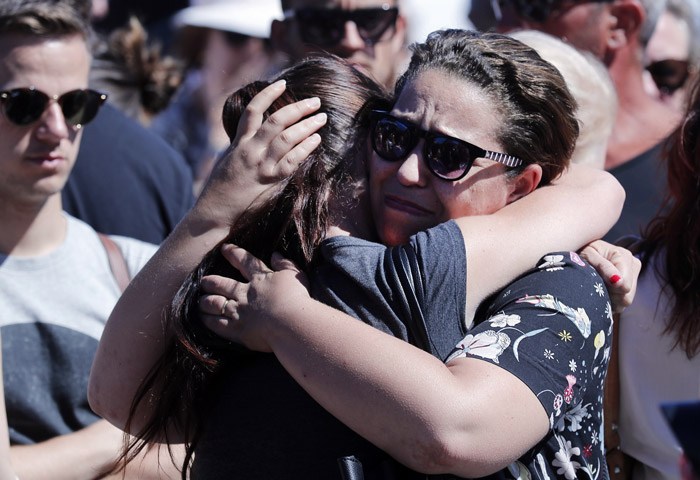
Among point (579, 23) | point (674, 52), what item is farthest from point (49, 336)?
point (674, 52)

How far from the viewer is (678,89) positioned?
541cm

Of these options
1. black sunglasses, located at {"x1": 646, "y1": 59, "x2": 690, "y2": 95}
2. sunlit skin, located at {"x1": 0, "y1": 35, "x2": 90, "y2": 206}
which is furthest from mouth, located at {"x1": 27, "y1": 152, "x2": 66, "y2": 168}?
black sunglasses, located at {"x1": 646, "y1": 59, "x2": 690, "y2": 95}

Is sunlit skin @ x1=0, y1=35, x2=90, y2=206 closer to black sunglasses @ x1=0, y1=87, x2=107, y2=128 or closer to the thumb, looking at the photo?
black sunglasses @ x1=0, y1=87, x2=107, y2=128

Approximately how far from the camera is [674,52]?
567cm

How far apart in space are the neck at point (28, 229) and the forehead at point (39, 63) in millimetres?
353

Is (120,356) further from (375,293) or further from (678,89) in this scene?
(678,89)

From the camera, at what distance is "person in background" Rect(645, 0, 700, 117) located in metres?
5.40

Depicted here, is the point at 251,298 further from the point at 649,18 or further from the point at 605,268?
the point at 649,18

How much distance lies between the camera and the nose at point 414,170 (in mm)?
1986

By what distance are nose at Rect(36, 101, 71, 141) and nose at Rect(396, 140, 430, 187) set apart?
1.47 m

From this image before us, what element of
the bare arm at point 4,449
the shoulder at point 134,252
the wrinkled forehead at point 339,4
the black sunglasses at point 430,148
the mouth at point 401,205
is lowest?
the shoulder at point 134,252

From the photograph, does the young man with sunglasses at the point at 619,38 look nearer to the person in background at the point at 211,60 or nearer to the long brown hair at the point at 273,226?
the person in background at the point at 211,60

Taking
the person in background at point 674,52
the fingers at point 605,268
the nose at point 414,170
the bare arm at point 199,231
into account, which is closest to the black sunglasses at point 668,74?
the person in background at point 674,52

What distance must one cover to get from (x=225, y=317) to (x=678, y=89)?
411 centimetres
